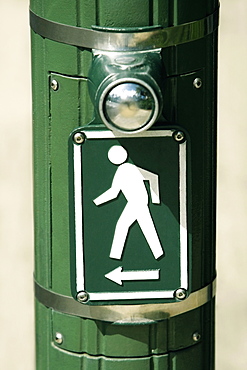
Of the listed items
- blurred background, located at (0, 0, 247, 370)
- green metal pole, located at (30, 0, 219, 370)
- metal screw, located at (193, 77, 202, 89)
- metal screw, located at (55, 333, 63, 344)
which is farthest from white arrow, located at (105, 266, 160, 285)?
blurred background, located at (0, 0, 247, 370)

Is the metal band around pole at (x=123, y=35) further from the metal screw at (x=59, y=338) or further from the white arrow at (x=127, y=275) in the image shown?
the metal screw at (x=59, y=338)

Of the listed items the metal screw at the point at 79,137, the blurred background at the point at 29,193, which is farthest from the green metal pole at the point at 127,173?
the blurred background at the point at 29,193

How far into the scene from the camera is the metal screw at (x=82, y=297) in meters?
3.59

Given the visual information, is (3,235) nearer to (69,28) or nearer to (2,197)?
(2,197)

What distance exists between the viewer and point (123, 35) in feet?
11.2

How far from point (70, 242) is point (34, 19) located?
0.64m

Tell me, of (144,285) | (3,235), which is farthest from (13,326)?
(144,285)

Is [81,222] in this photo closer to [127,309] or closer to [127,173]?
[127,173]

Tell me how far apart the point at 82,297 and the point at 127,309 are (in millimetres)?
136

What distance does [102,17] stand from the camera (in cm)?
343

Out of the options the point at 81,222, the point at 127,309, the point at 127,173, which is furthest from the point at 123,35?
the point at 127,309

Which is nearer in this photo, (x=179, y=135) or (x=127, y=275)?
(x=179, y=135)

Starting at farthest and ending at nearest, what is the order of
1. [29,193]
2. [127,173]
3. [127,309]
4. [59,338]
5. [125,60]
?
[29,193] < [59,338] < [127,309] < [127,173] < [125,60]

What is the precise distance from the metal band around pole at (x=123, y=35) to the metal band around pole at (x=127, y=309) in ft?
2.48
